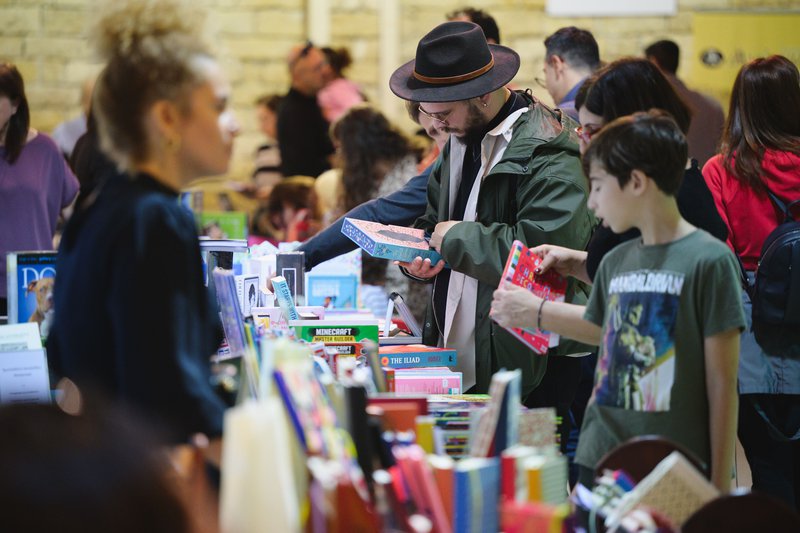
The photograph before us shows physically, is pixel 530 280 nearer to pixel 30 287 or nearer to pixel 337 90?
pixel 30 287

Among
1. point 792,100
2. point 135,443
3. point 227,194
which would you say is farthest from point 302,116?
point 135,443

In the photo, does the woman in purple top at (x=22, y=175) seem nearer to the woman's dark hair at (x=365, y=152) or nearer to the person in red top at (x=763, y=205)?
the woman's dark hair at (x=365, y=152)

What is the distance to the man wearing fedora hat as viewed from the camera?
10.7ft

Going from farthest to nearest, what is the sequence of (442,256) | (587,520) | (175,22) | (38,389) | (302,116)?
(302,116) < (442,256) < (38,389) < (587,520) < (175,22)

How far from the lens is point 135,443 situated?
1.12m

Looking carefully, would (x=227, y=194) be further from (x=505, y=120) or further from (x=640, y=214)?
(x=640, y=214)

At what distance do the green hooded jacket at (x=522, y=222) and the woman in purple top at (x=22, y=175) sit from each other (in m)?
2.31

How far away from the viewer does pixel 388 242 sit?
3287 mm

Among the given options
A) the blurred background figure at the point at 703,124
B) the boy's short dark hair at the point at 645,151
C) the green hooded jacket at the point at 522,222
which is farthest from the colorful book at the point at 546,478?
the blurred background figure at the point at 703,124

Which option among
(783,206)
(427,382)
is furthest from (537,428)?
(783,206)

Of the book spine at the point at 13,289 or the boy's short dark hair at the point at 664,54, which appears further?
the boy's short dark hair at the point at 664,54

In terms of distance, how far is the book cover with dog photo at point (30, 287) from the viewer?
10.0ft

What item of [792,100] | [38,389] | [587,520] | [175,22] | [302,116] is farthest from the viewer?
[302,116]

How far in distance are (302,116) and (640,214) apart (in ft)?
17.9
